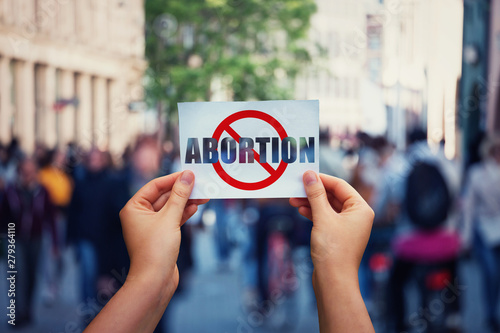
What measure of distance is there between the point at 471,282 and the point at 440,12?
133 inches

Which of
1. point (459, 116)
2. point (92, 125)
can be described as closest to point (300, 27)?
point (459, 116)

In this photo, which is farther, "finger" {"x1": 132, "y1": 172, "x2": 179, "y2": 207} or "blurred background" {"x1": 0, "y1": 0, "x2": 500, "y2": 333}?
"blurred background" {"x1": 0, "y1": 0, "x2": 500, "y2": 333}

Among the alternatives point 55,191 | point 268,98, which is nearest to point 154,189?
point 55,191

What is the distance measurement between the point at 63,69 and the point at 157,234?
796 centimetres

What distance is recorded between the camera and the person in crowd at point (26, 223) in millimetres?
4977

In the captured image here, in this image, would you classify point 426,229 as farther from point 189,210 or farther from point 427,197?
point 189,210

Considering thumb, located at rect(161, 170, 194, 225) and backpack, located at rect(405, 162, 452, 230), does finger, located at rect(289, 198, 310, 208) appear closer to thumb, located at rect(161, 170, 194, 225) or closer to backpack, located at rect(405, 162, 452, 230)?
thumb, located at rect(161, 170, 194, 225)

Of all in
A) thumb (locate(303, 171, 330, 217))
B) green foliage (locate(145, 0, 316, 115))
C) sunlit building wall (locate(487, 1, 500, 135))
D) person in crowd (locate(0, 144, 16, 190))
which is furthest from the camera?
sunlit building wall (locate(487, 1, 500, 135))

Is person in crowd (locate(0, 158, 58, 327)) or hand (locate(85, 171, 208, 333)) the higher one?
hand (locate(85, 171, 208, 333))

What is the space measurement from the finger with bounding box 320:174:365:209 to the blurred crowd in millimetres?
3044

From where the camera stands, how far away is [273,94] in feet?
23.4

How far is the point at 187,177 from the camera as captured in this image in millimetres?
1075

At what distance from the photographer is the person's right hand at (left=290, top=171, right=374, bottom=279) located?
972 mm

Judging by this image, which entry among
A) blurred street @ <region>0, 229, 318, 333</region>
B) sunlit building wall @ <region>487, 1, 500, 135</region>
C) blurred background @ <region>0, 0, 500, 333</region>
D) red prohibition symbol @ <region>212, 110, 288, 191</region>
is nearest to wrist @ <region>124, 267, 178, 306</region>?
red prohibition symbol @ <region>212, 110, 288, 191</region>
